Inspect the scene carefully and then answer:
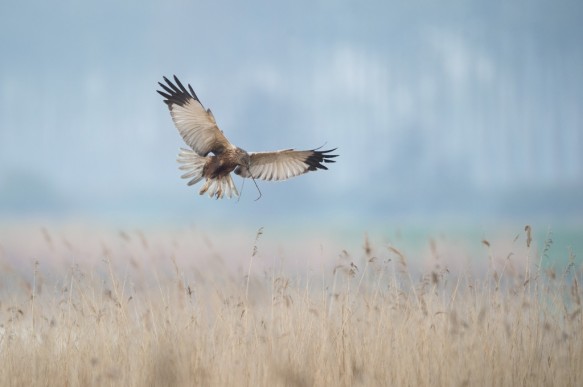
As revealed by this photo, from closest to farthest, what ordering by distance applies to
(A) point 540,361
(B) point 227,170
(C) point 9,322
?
(A) point 540,361, (C) point 9,322, (B) point 227,170

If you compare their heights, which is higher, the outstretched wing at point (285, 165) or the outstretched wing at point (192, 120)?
the outstretched wing at point (192, 120)

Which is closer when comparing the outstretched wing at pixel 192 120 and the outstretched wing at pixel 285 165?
the outstretched wing at pixel 192 120

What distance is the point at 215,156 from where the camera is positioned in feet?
29.4

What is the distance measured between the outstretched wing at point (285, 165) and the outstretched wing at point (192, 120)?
61cm

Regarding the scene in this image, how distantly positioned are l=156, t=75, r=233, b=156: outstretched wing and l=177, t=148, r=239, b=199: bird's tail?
0.43 ft

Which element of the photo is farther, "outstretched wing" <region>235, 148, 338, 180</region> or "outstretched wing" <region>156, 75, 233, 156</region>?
"outstretched wing" <region>235, 148, 338, 180</region>

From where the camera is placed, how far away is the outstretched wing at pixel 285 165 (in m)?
9.29

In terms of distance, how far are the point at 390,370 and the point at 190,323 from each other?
1.61m

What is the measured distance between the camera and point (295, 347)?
217 inches

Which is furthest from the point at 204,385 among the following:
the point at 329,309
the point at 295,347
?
the point at 329,309

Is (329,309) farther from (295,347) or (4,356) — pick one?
(4,356)

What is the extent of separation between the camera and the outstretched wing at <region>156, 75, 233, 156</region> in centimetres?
851

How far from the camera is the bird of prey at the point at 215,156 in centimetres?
859

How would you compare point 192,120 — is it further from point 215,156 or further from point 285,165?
point 285,165
